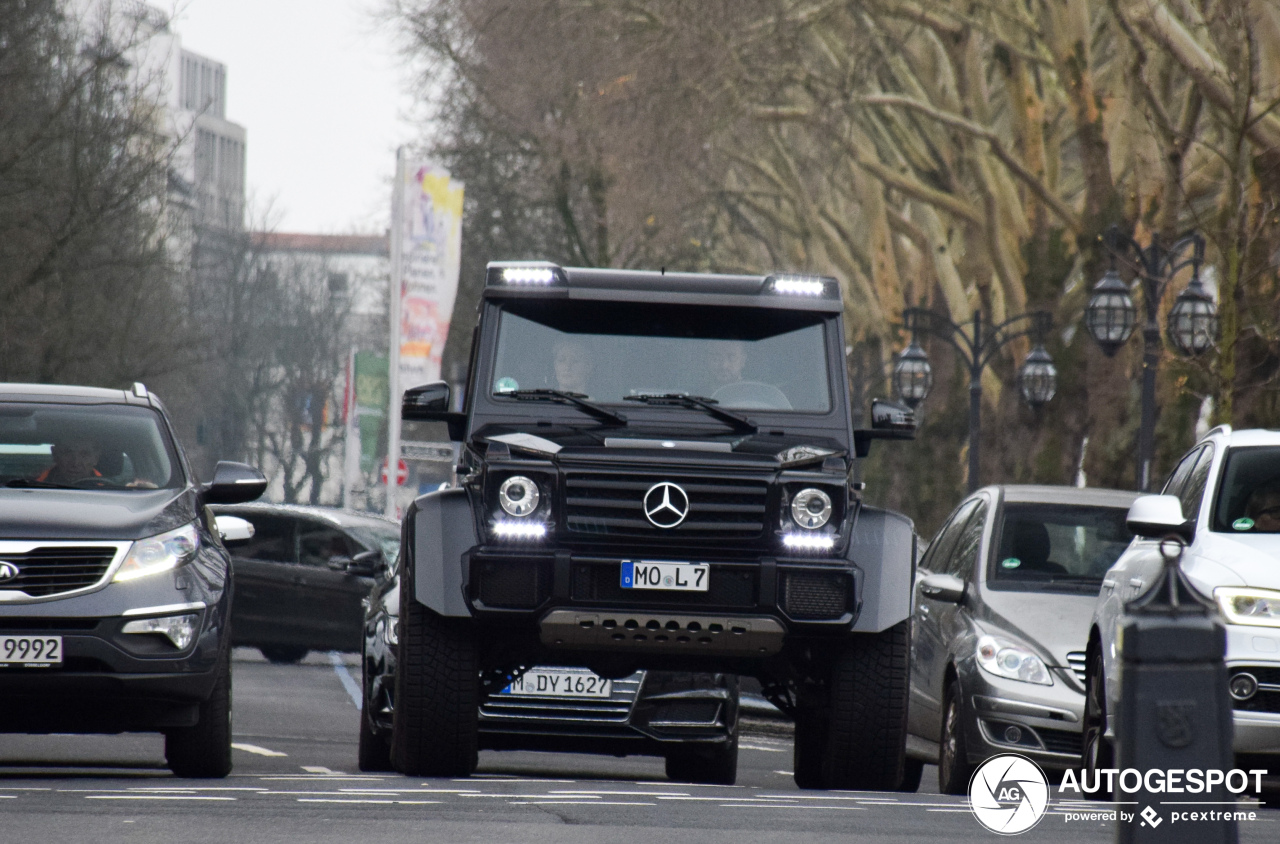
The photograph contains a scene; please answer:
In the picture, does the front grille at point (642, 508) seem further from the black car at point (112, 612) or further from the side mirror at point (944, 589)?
the side mirror at point (944, 589)

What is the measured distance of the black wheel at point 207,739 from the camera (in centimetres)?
1119

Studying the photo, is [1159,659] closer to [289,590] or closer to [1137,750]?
[1137,750]

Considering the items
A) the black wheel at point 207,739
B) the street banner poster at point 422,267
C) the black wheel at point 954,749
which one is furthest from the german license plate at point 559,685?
the street banner poster at point 422,267

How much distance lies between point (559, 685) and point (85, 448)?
2526 millimetres

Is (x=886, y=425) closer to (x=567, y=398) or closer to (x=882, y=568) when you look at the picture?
(x=882, y=568)

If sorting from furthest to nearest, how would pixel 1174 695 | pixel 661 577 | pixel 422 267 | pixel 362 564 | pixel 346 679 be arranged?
pixel 422 267
pixel 346 679
pixel 362 564
pixel 661 577
pixel 1174 695

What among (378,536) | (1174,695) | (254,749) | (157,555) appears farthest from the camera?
(378,536)

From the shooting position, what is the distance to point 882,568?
10.0 m

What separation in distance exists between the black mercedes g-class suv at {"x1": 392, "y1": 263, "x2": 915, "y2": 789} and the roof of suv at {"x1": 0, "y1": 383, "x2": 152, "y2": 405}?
6.70ft

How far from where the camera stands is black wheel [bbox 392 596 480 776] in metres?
10.1

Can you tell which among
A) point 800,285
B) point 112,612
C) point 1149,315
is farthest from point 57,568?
point 1149,315

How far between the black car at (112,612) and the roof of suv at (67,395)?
0.38 meters

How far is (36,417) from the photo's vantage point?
39.3 feet

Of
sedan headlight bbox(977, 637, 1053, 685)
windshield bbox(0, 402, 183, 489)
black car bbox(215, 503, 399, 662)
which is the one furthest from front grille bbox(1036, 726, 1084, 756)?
black car bbox(215, 503, 399, 662)
